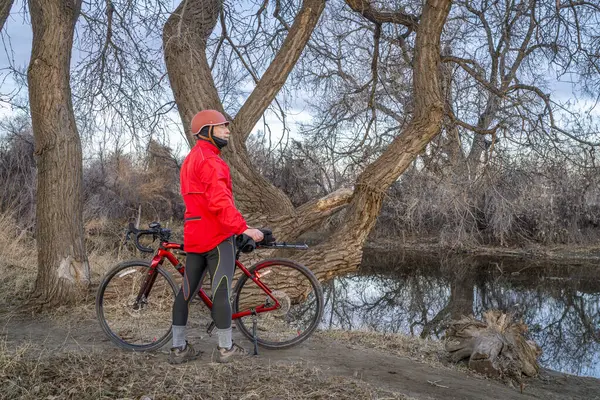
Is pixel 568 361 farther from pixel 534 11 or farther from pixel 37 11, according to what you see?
pixel 37 11

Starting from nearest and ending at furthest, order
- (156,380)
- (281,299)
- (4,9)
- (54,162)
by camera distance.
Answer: (156,380) < (281,299) < (54,162) < (4,9)

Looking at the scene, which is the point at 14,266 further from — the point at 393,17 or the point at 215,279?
the point at 393,17

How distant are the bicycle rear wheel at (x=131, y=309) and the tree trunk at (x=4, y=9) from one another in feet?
12.3

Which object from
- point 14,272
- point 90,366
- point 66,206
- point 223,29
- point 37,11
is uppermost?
point 223,29

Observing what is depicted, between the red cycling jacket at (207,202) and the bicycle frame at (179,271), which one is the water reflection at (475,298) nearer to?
the bicycle frame at (179,271)

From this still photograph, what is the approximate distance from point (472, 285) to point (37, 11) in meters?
10.8

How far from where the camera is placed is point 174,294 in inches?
211

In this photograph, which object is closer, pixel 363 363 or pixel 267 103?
pixel 363 363

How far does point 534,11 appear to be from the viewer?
28.5 ft

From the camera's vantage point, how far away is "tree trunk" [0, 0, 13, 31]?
275 inches

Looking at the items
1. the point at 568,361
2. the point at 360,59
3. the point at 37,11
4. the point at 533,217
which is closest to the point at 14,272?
the point at 37,11

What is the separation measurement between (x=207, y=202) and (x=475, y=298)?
9537 millimetres

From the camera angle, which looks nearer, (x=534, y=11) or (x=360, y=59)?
(x=534, y=11)

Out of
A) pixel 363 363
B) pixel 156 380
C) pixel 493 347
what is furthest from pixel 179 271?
pixel 493 347
